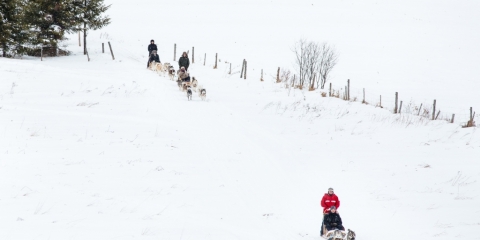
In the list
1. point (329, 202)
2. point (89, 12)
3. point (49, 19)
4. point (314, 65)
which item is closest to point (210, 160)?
point (329, 202)

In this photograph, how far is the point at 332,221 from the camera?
9969 millimetres

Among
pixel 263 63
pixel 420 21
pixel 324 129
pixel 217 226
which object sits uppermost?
pixel 420 21

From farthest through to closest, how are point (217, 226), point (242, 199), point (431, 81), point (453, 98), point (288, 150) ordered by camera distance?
1. point (431, 81)
2. point (453, 98)
3. point (288, 150)
4. point (242, 199)
5. point (217, 226)

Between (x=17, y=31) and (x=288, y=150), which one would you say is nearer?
(x=288, y=150)

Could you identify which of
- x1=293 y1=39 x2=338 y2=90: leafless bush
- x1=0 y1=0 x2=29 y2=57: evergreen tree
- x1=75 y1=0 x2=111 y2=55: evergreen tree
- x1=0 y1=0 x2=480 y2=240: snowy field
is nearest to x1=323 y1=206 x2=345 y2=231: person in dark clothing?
x1=0 y1=0 x2=480 y2=240: snowy field

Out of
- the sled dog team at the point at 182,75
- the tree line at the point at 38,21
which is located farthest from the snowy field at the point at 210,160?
the tree line at the point at 38,21

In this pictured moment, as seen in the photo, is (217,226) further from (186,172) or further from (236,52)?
(236,52)

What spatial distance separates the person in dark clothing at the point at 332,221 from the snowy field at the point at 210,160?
489 millimetres

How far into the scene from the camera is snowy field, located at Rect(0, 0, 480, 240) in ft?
30.1

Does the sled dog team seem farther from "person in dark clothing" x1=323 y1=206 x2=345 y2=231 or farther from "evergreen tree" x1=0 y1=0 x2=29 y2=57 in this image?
"person in dark clothing" x1=323 y1=206 x2=345 y2=231

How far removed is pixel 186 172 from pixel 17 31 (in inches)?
849

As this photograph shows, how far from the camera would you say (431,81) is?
127 feet

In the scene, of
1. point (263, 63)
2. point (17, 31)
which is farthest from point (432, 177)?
point (263, 63)

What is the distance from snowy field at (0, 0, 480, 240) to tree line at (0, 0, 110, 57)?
6.62 ft
